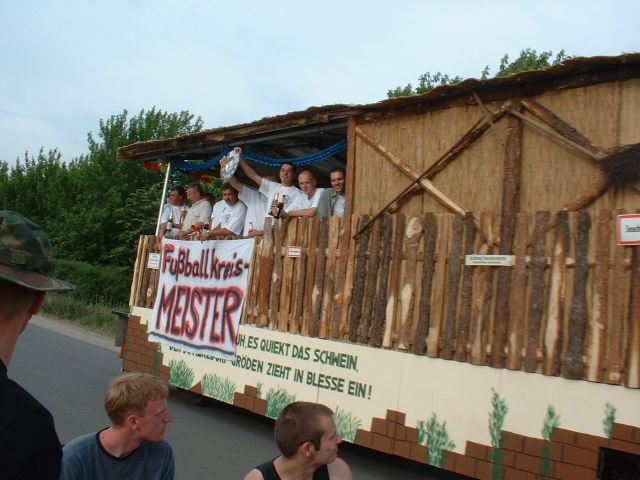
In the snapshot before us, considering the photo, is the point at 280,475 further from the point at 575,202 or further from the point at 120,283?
the point at 120,283

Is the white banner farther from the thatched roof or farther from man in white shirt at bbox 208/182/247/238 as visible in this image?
the thatched roof

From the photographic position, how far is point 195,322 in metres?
9.49

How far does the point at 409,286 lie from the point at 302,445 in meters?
3.90

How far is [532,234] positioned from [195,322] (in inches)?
203

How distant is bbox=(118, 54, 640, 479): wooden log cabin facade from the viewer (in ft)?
17.5

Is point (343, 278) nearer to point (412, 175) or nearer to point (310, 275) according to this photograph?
point (310, 275)

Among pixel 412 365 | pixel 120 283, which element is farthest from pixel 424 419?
pixel 120 283

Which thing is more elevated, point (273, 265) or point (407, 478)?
point (273, 265)

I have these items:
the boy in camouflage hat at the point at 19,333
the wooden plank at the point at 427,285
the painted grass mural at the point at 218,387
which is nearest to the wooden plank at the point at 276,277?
the painted grass mural at the point at 218,387

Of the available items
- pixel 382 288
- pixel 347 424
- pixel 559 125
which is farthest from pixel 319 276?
pixel 559 125

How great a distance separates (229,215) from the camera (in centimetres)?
995

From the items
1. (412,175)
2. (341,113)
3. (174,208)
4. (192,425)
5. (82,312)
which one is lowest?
(192,425)

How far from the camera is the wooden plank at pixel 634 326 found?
5.02m

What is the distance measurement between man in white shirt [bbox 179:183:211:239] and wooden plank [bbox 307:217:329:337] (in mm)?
3231
